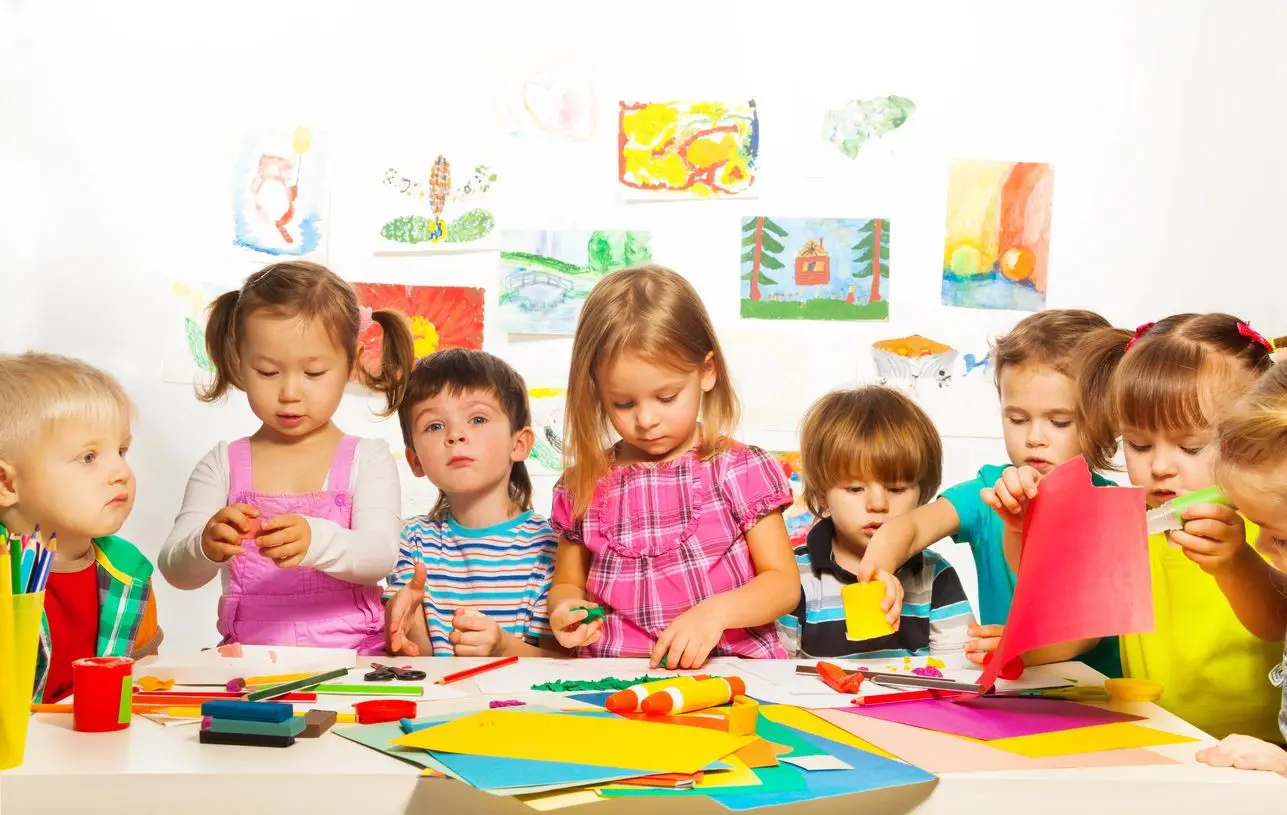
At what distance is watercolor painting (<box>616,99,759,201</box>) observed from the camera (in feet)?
8.19

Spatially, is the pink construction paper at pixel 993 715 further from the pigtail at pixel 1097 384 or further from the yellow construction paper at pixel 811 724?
the pigtail at pixel 1097 384

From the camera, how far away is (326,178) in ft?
8.14

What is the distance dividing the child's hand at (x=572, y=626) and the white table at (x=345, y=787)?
0.49 metres

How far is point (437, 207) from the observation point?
2.49m

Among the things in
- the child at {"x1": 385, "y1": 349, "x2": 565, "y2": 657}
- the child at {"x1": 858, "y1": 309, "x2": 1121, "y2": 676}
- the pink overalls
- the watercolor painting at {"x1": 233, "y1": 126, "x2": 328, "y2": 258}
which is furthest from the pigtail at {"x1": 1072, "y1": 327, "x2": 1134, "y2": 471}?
the watercolor painting at {"x1": 233, "y1": 126, "x2": 328, "y2": 258}

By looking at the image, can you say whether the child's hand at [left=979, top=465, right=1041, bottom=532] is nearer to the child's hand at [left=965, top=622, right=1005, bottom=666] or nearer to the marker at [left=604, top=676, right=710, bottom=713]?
the child's hand at [left=965, top=622, right=1005, bottom=666]

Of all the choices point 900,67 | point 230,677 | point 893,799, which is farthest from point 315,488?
point 900,67

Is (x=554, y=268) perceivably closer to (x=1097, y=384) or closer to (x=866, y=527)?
(x=866, y=527)

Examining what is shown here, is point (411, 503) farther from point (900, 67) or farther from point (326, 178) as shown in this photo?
point (900, 67)

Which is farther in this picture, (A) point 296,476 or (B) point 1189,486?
(A) point 296,476

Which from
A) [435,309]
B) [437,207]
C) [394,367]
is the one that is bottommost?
[394,367]

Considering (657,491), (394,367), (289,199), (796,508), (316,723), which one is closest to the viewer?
(316,723)

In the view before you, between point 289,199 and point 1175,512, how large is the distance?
1.97 m

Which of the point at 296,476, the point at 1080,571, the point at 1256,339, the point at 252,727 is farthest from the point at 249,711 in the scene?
the point at 1256,339
